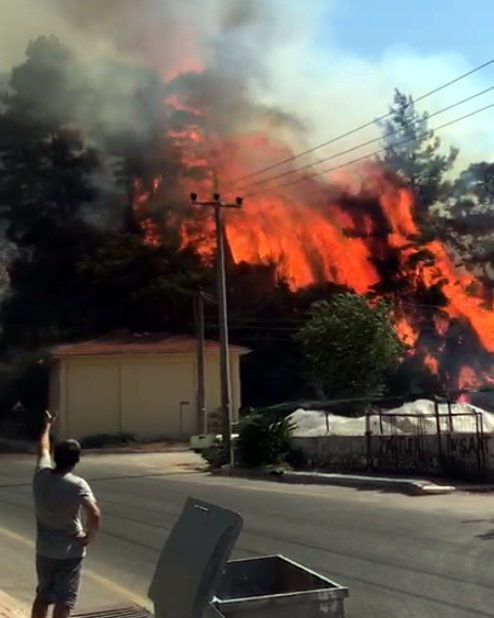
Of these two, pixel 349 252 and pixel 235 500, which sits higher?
pixel 349 252

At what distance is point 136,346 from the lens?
44000 millimetres

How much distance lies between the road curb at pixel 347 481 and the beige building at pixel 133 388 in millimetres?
17288

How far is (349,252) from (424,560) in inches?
1631

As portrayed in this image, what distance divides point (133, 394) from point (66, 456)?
37581mm

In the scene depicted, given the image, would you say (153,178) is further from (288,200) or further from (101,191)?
(288,200)

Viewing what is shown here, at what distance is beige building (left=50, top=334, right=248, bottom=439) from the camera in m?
43.1

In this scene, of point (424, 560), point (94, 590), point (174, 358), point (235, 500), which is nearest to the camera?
point (94, 590)

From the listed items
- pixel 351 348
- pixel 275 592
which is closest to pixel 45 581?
pixel 275 592

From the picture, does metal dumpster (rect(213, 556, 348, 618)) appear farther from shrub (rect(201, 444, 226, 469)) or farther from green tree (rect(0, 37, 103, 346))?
green tree (rect(0, 37, 103, 346))

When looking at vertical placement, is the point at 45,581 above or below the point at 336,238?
below

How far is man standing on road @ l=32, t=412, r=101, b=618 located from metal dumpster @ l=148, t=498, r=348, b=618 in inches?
44.1

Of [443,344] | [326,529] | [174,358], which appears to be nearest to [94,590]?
[326,529]

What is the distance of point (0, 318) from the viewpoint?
175 feet

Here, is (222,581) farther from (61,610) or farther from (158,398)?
(158,398)
